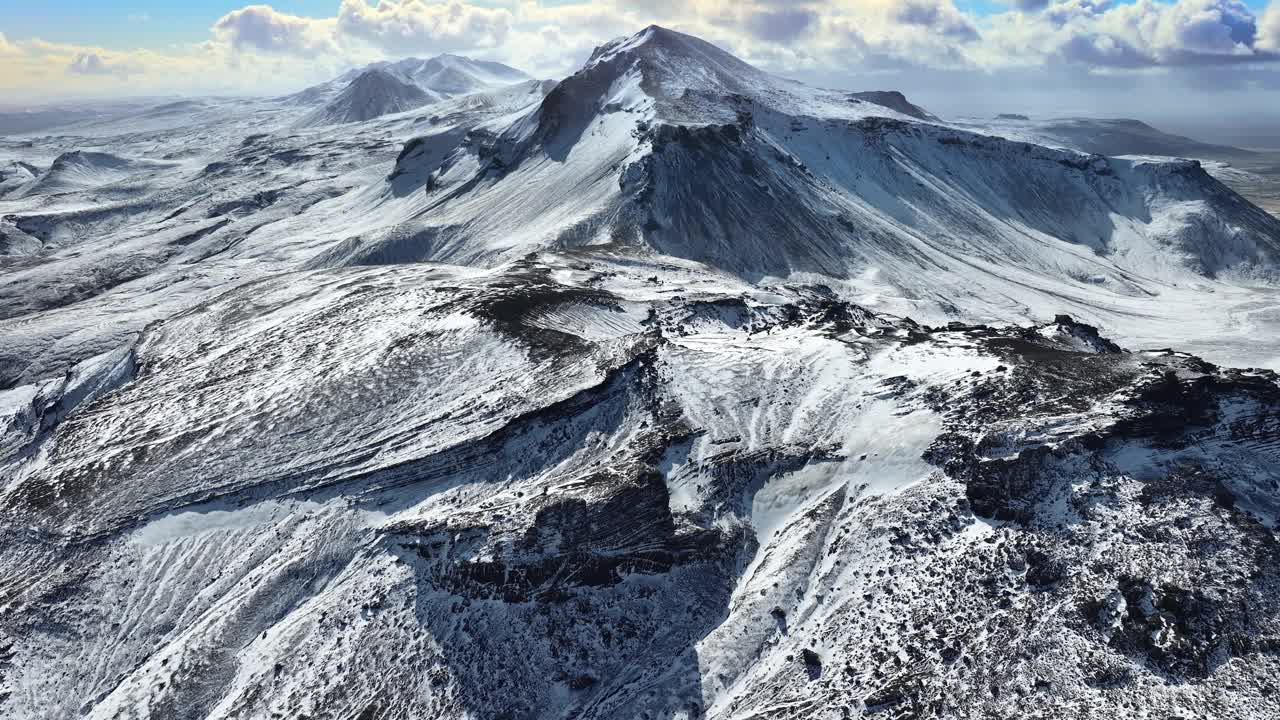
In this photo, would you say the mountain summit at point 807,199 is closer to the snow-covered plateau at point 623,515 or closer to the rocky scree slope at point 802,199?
the rocky scree slope at point 802,199

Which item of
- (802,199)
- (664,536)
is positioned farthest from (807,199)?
(664,536)

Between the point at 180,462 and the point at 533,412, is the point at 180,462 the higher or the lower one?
the lower one

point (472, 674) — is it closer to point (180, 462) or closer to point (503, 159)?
point (180, 462)

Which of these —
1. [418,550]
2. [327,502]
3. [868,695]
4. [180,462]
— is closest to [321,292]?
[180,462]

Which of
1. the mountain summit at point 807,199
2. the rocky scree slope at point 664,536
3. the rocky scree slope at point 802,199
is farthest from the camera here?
the rocky scree slope at point 802,199

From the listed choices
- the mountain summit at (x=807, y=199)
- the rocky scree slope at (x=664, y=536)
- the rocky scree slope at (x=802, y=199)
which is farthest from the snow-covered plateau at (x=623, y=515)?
the rocky scree slope at (x=802, y=199)

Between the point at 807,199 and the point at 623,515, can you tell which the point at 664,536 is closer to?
the point at 623,515

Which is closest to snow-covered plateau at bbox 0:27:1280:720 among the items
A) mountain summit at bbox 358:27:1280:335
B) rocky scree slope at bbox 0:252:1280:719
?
rocky scree slope at bbox 0:252:1280:719

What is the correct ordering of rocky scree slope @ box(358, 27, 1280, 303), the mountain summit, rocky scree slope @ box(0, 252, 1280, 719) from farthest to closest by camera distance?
rocky scree slope @ box(358, 27, 1280, 303) → the mountain summit → rocky scree slope @ box(0, 252, 1280, 719)

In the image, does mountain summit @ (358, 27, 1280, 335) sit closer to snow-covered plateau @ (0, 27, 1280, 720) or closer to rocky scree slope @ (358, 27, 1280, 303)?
rocky scree slope @ (358, 27, 1280, 303)

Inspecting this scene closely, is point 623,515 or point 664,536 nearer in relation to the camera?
point 664,536

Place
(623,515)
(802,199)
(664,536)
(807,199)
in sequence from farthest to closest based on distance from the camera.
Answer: (807,199) < (802,199) < (623,515) < (664,536)
